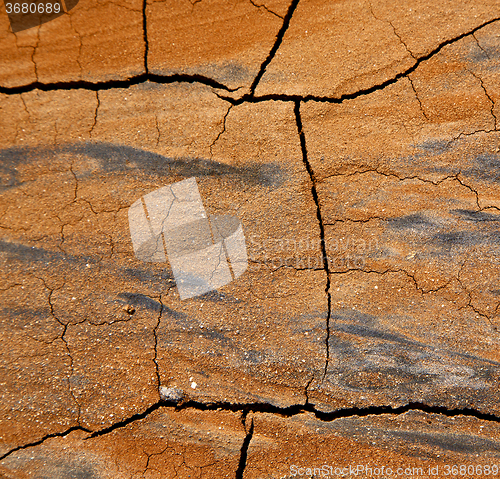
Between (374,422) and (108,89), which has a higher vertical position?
(108,89)

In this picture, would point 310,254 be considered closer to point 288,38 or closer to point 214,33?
point 288,38

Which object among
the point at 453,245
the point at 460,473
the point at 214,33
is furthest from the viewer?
the point at 214,33

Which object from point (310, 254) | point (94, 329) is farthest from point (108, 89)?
point (310, 254)

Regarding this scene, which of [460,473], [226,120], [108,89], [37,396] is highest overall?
[108,89]

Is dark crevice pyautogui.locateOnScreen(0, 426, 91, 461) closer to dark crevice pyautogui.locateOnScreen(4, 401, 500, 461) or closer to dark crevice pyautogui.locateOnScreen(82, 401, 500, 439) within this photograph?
dark crevice pyautogui.locateOnScreen(4, 401, 500, 461)
